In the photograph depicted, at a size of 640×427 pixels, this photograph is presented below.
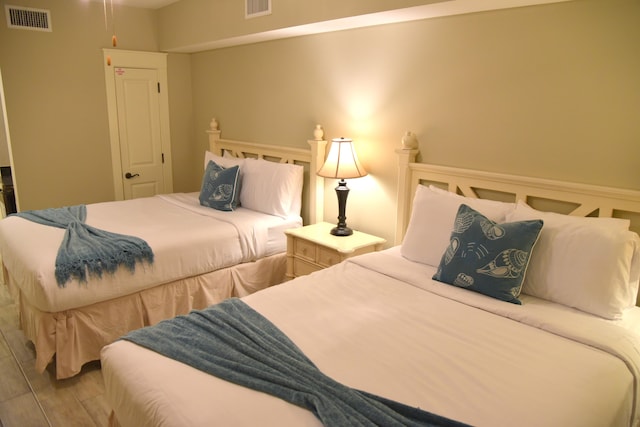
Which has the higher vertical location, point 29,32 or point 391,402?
point 29,32

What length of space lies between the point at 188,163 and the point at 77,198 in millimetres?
1243

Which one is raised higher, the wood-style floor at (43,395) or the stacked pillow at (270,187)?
the stacked pillow at (270,187)

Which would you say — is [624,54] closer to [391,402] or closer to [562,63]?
[562,63]

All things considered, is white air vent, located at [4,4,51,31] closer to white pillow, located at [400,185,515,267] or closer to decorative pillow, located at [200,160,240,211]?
decorative pillow, located at [200,160,240,211]

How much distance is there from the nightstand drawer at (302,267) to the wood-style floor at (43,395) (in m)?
1.40

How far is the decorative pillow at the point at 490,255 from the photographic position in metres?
1.96

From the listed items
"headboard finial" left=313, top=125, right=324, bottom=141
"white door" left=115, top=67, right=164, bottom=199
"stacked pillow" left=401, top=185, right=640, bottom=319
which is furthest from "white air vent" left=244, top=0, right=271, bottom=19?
"stacked pillow" left=401, top=185, right=640, bottom=319

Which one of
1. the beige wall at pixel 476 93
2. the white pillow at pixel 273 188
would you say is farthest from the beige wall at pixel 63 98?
the white pillow at pixel 273 188

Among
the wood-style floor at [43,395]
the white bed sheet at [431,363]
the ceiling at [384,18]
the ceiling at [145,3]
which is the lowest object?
the wood-style floor at [43,395]

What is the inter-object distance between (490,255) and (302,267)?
1.48m

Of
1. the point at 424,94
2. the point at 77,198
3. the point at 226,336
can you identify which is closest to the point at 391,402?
the point at 226,336

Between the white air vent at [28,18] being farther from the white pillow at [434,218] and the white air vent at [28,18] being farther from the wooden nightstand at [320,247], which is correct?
the white pillow at [434,218]

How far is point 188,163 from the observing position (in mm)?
5180

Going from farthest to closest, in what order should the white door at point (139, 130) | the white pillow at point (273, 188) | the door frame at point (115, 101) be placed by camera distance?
1. the white door at point (139, 130)
2. the door frame at point (115, 101)
3. the white pillow at point (273, 188)
